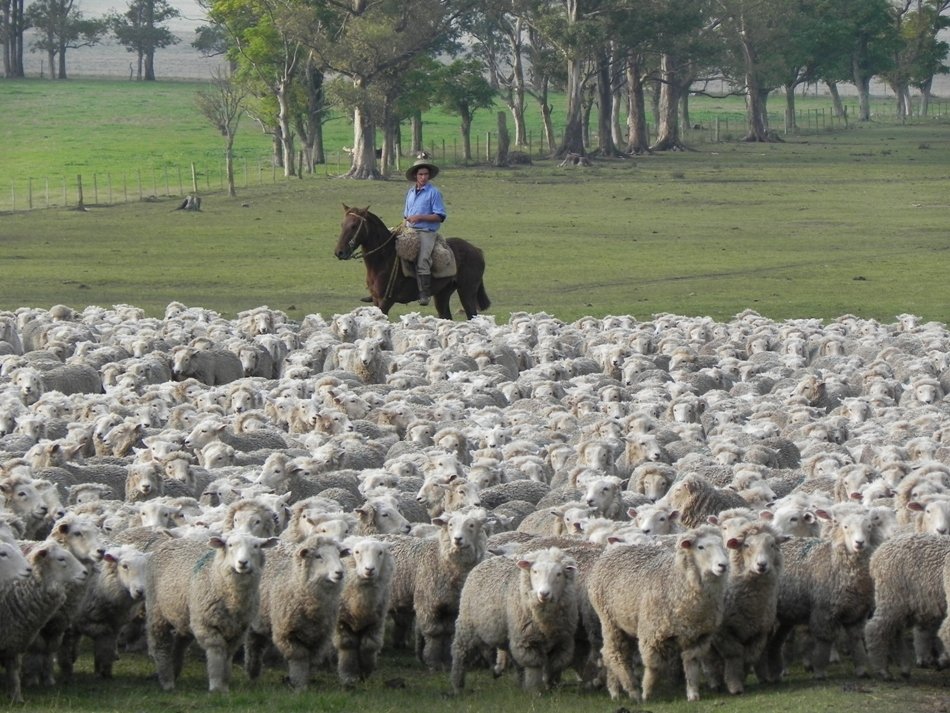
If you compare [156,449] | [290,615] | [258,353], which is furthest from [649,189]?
[290,615]

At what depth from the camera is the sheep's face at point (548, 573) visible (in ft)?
34.6

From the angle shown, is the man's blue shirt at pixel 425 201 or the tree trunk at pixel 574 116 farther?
the tree trunk at pixel 574 116

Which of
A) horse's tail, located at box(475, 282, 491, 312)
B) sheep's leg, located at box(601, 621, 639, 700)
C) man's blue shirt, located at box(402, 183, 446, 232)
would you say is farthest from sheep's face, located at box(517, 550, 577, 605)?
horse's tail, located at box(475, 282, 491, 312)

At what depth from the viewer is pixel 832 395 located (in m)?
19.9

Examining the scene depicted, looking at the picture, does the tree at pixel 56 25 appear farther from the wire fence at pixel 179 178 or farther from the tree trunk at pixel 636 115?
the tree trunk at pixel 636 115

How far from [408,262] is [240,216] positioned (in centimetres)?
2287

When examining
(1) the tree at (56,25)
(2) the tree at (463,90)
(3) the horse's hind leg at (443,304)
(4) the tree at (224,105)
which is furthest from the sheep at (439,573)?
(1) the tree at (56,25)

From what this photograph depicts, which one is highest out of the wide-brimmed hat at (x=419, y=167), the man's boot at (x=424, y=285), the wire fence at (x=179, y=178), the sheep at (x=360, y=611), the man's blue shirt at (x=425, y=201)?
the wire fence at (x=179, y=178)

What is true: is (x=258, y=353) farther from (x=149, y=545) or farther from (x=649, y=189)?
(x=649, y=189)

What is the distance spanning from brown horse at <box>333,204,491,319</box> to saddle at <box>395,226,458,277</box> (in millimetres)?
183

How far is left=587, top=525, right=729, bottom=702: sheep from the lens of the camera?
34.3 ft

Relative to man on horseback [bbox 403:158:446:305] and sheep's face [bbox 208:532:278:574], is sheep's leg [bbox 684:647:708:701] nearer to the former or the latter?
sheep's face [bbox 208:532:278:574]

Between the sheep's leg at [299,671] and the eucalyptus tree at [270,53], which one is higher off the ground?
the eucalyptus tree at [270,53]

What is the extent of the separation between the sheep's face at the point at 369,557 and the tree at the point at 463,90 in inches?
2526
